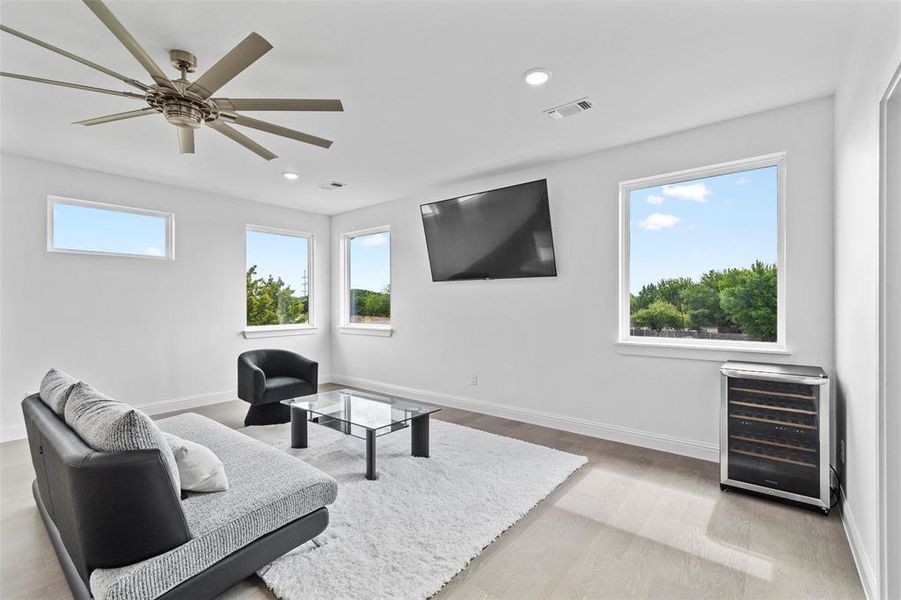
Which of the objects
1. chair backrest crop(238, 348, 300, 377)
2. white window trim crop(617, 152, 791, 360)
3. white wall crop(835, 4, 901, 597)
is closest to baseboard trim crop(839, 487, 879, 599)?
white wall crop(835, 4, 901, 597)

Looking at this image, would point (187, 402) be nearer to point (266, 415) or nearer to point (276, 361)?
point (276, 361)

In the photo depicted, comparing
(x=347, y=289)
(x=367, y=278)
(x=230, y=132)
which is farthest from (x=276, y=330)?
(x=230, y=132)

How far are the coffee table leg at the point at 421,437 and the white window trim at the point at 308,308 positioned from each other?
3.16 metres

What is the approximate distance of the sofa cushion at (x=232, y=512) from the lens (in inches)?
55.9

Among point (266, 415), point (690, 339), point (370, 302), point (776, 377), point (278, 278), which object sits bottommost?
point (266, 415)

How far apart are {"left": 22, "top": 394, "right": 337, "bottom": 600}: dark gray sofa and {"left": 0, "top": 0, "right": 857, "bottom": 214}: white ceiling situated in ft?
6.12

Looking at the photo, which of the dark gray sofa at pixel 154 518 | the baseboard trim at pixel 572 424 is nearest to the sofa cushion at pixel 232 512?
the dark gray sofa at pixel 154 518

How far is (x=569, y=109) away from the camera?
2.90 m

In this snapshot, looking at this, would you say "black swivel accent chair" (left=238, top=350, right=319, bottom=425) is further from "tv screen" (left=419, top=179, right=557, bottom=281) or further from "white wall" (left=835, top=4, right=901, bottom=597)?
"white wall" (left=835, top=4, right=901, bottom=597)

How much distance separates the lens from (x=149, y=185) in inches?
179

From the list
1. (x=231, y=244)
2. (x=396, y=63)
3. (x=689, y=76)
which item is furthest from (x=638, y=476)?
(x=231, y=244)

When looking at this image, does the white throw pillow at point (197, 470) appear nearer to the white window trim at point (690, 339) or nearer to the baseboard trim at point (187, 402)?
the white window trim at point (690, 339)

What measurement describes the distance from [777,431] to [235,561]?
2.97 metres

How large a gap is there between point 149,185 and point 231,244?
3.33ft
